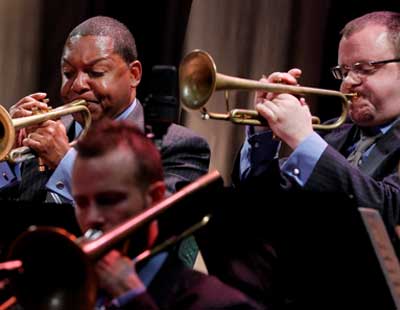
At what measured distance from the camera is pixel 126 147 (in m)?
2.39

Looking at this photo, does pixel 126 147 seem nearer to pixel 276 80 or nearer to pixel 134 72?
pixel 276 80

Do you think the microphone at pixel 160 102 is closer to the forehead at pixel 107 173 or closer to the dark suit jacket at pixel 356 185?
the forehead at pixel 107 173

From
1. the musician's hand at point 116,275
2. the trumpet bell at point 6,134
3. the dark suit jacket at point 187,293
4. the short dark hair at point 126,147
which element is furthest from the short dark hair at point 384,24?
the musician's hand at point 116,275

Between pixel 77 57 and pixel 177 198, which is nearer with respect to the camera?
pixel 177 198

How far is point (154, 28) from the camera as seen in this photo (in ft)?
16.4

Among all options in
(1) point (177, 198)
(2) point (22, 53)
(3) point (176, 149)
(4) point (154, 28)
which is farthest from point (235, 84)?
(2) point (22, 53)

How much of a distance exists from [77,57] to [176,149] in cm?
59

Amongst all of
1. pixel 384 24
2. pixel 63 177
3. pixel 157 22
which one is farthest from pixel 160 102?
pixel 157 22

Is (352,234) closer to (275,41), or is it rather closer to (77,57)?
(77,57)

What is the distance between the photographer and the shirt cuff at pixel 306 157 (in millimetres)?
3172

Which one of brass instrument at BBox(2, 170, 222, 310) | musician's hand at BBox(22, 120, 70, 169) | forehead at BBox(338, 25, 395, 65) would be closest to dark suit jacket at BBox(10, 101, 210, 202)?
musician's hand at BBox(22, 120, 70, 169)

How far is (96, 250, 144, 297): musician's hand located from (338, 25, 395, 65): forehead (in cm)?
176

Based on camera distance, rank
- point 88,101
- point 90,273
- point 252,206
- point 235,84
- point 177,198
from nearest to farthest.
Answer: point 90,273 < point 177,198 < point 252,206 < point 235,84 < point 88,101

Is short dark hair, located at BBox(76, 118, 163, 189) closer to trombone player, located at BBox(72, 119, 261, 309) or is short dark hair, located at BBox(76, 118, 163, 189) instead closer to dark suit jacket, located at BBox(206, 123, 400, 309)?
trombone player, located at BBox(72, 119, 261, 309)
